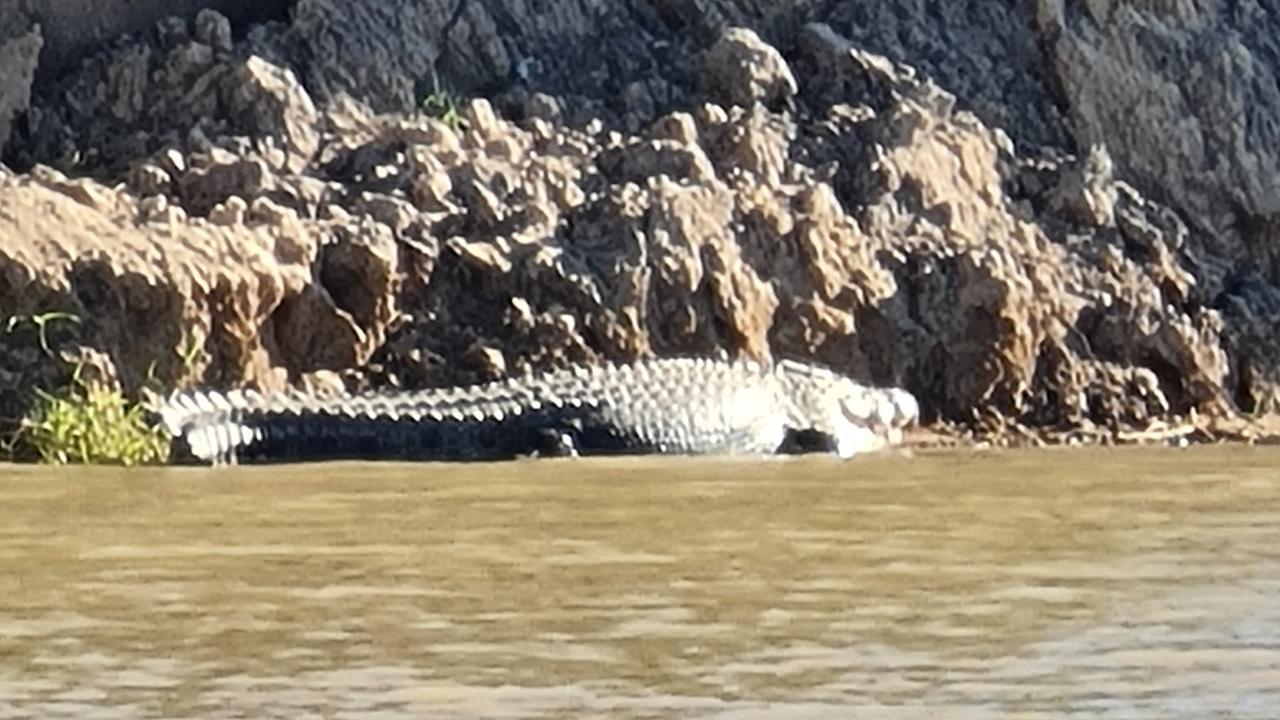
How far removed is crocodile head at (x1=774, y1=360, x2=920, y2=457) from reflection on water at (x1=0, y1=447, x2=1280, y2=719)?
87 cm

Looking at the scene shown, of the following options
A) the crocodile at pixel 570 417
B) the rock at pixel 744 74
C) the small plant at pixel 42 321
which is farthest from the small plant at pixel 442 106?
the small plant at pixel 42 321

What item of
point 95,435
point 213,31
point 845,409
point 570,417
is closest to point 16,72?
point 213,31

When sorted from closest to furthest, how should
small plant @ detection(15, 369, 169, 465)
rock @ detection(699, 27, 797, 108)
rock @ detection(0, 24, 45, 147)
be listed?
small plant @ detection(15, 369, 169, 465) → rock @ detection(0, 24, 45, 147) → rock @ detection(699, 27, 797, 108)

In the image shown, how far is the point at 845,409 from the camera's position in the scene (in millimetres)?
10023

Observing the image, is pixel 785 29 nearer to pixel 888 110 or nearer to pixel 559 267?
pixel 888 110

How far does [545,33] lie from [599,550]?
496cm

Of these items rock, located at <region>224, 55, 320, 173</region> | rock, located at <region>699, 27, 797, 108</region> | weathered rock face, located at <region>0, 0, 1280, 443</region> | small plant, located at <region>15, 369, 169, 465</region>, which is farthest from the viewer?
rock, located at <region>699, 27, 797, 108</region>

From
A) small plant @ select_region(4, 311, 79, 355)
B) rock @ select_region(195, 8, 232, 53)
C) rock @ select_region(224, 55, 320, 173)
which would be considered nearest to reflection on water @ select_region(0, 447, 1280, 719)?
small plant @ select_region(4, 311, 79, 355)

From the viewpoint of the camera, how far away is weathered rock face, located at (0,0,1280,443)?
33.5ft

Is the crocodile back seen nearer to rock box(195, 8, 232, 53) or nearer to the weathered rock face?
the weathered rock face

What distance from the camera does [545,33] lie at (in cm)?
1160

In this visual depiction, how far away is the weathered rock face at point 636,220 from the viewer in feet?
33.5

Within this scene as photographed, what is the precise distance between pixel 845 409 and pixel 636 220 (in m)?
1.15

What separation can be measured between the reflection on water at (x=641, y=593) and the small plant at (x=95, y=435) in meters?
0.32
